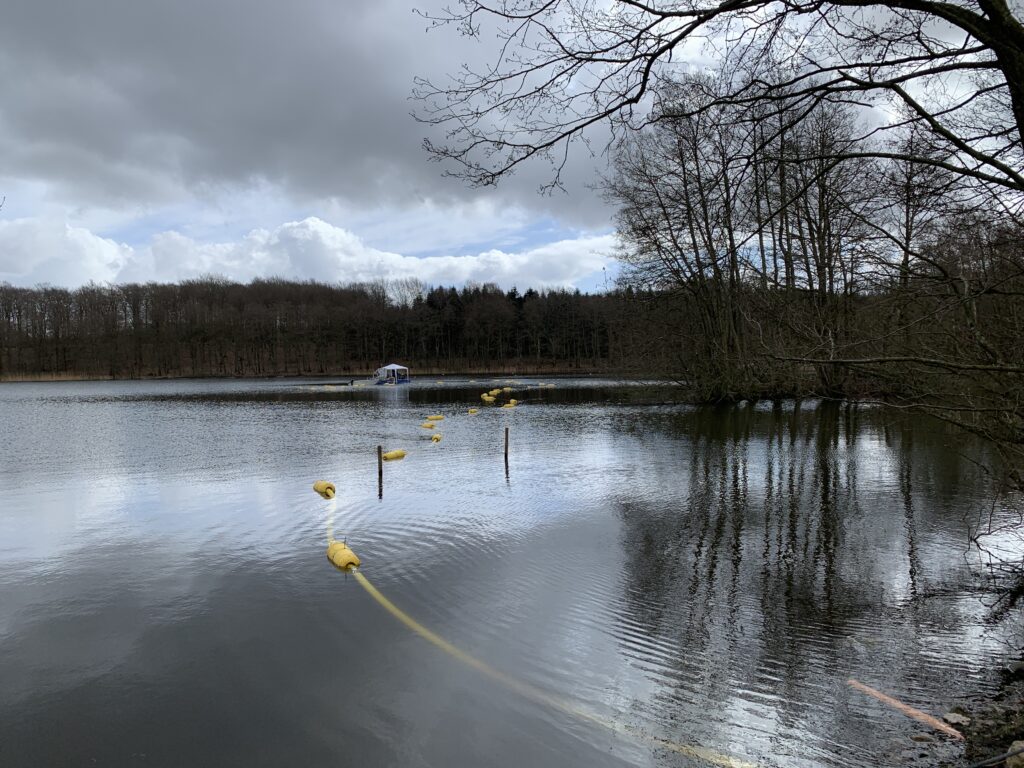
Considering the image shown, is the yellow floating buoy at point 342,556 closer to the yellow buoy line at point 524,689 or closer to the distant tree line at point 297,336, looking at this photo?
the yellow buoy line at point 524,689

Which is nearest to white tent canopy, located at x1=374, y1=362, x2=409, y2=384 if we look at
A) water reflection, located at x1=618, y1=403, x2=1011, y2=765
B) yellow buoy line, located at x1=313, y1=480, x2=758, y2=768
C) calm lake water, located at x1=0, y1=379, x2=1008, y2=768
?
calm lake water, located at x1=0, y1=379, x2=1008, y2=768

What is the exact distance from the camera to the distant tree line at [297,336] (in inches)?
3733

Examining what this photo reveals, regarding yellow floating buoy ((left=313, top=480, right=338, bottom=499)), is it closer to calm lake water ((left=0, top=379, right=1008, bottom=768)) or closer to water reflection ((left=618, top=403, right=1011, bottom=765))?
calm lake water ((left=0, top=379, right=1008, bottom=768))

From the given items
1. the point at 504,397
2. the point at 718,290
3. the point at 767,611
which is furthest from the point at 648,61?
the point at 504,397

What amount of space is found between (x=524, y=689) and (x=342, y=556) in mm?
4037

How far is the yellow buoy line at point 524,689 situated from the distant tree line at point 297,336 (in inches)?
3263

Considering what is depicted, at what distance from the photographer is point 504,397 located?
4447 centimetres

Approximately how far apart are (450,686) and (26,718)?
3243 millimetres

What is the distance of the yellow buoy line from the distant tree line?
82.9 m

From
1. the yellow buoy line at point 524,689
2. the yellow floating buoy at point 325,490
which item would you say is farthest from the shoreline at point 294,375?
the yellow buoy line at point 524,689

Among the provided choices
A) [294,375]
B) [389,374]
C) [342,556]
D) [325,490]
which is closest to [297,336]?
[294,375]

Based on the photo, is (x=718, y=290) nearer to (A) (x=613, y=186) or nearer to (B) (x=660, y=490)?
(A) (x=613, y=186)

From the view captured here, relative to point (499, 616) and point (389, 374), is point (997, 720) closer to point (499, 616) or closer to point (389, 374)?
point (499, 616)

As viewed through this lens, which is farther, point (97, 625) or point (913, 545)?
point (913, 545)
